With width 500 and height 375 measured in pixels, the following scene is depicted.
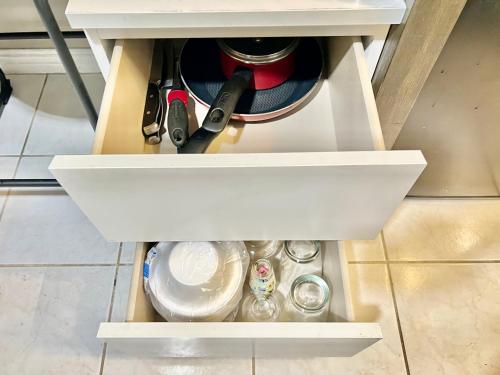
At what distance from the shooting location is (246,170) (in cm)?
53

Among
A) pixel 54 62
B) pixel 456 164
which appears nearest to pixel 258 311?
pixel 456 164

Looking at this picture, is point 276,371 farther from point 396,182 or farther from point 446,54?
point 446,54

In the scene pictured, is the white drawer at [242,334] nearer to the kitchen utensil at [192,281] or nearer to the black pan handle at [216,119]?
the kitchen utensil at [192,281]

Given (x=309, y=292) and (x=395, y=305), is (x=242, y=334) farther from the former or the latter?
(x=395, y=305)

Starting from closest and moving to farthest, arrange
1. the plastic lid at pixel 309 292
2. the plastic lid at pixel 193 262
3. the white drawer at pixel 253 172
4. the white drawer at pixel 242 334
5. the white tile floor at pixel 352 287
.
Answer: the white drawer at pixel 253 172, the white drawer at pixel 242 334, the plastic lid at pixel 193 262, the plastic lid at pixel 309 292, the white tile floor at pixel 352 287

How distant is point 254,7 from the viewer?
610mm

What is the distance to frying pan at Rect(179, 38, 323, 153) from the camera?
0.79 meters

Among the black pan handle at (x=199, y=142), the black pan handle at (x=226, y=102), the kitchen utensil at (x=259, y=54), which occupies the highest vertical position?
the kitchen utensil at (x=259, y=54)

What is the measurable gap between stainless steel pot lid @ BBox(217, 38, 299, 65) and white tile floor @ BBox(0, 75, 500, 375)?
0.59 m

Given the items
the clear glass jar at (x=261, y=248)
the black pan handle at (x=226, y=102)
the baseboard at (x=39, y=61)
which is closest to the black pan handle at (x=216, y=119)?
the black pan handle at (x=226, y=102)

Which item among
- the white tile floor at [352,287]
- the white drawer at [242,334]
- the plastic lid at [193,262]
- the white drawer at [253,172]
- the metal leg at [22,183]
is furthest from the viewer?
the metal leg at [22,183]

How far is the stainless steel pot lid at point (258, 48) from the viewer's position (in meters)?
0.74

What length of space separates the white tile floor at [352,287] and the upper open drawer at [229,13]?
651 millimetres

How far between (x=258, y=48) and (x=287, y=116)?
145 millimetres
